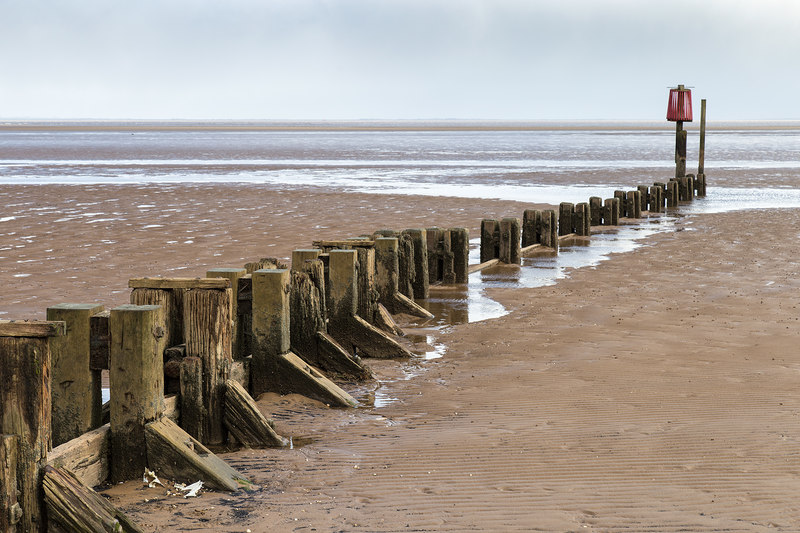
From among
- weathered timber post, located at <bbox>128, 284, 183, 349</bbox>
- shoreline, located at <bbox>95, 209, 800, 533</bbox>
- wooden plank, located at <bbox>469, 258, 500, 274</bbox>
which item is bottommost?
shoreline, located at <bbox>95, 209, 800, 533</bbox>

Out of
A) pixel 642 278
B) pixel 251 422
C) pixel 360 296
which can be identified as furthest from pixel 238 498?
pixel 642 278

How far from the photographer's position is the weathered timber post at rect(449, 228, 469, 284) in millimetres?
12258

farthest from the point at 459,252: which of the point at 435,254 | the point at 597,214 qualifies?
the point at 597,214

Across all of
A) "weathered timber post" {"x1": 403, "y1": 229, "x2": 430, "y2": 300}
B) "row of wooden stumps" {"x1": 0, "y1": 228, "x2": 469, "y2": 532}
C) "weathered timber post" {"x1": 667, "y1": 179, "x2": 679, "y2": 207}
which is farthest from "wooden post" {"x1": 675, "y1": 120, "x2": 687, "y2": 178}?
"row of wooden stumps" {"x1": 0, "y1": 228, "x2": 469, "y2": 532}

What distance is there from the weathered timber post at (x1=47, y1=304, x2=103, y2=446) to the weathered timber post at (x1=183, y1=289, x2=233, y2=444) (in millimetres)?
581

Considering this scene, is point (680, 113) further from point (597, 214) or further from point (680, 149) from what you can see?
point (597, 214)

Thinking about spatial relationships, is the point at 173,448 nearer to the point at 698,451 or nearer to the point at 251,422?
the point at 251,422

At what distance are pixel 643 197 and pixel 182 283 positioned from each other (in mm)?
19843

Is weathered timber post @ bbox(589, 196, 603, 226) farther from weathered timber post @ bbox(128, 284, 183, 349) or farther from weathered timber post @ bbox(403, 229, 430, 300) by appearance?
weathered timber post @ bbox(128, 284, 183, 349)

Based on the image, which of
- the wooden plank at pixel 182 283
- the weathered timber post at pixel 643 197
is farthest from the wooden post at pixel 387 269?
the weathered timber post at pixel 643 197

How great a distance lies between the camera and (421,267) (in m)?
11.1

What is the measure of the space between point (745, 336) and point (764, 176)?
31470 millimetres

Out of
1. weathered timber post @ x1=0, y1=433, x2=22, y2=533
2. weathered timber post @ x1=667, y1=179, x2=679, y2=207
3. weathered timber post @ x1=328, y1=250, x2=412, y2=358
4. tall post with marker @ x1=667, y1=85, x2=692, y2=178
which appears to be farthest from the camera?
tall post with marker @ x1=667, y1=85, x2=692, y2=178

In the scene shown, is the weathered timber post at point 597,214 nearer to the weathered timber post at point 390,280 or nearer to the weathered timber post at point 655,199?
the weathered timber post at point 655,199
